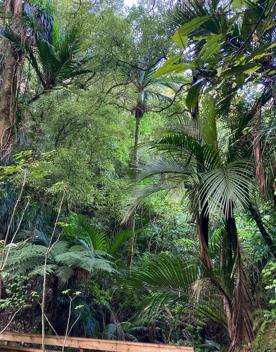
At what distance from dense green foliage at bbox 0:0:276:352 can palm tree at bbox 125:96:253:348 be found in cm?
1

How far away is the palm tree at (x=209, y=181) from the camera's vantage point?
260cm

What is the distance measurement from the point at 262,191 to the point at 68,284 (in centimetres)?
313

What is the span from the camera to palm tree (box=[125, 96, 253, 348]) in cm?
260

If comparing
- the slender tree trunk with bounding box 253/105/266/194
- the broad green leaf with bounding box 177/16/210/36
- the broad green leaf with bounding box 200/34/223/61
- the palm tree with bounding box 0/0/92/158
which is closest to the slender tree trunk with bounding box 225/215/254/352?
the slender tree trunk with bounding box 253/105/266/194

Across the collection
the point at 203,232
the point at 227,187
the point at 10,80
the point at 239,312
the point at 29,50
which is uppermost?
the point at 29,50

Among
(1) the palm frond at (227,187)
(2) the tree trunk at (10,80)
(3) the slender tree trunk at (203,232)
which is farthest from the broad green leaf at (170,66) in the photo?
(2) the tree trunk at (10,80)

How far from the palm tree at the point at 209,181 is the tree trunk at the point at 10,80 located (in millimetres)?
2048

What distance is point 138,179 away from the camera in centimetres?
317

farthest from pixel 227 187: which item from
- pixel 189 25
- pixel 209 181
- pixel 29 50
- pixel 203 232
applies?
pixel 29 50

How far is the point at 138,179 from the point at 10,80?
7.75 ft

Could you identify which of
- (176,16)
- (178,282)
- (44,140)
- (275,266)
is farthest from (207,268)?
(44,140)

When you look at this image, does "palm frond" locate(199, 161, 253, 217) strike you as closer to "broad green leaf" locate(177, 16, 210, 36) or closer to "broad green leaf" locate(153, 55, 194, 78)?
"broad green leaf" locate(153, 55, 194, 78)

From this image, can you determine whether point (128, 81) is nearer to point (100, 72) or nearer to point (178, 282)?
point (100, 72)

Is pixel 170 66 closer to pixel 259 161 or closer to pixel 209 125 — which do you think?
pixel 259 161
